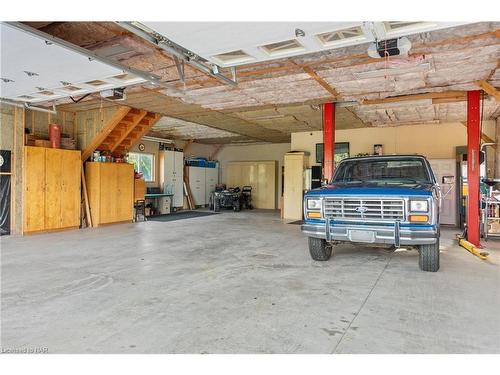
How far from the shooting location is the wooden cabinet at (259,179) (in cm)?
1409

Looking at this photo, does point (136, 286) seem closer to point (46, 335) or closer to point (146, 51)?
point (46, 335)

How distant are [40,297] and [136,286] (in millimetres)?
882

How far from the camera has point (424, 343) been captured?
2215 mm

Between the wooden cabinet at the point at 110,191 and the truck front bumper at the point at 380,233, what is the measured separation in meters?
6.31

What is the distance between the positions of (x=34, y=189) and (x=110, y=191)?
6.05 feet

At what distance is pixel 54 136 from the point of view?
7.61 meters

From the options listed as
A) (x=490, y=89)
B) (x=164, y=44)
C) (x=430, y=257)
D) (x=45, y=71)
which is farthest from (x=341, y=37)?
(x=45, y=71)

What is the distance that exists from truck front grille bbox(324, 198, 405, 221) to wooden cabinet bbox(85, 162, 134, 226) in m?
6.40

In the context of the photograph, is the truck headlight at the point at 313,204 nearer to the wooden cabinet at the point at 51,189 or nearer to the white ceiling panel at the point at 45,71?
the white ceiling panel at the point at 45,71

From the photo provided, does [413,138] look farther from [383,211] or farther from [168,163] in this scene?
[168,163]

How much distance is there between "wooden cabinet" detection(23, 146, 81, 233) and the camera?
22.8ft

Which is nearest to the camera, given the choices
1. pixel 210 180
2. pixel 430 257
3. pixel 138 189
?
pixel 430 257

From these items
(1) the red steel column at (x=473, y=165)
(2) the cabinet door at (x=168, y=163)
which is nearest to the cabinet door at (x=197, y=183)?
(2) the cabinet door at (x=168, y=163)
